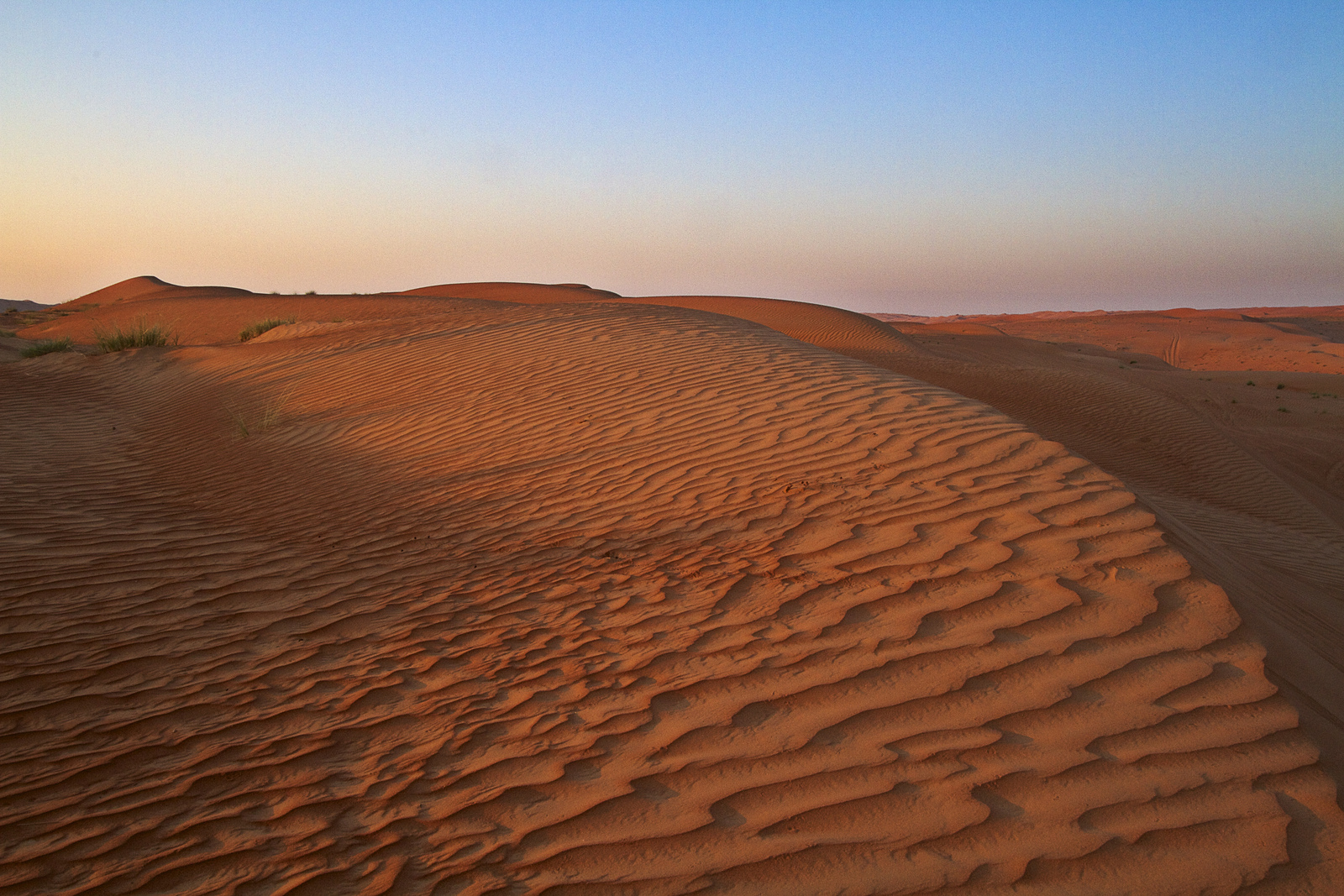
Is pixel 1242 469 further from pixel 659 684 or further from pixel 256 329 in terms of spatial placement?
pixel 256 329

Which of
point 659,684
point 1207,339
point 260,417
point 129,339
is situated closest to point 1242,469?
point 659,684

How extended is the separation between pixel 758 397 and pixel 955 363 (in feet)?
44.9

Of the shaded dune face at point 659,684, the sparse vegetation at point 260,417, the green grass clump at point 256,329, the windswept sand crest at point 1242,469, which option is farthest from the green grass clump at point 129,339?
the windswept sand crest at point 1242,469

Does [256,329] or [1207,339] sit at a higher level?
[1207,339]

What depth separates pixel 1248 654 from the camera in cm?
285

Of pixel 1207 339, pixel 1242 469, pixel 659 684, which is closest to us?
pixel 659 684

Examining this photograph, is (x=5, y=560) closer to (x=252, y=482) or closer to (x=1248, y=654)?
(x=252, y=482)

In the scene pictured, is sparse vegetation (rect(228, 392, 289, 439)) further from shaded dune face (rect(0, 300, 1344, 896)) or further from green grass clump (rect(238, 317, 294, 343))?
green grass clump (rect(238, 317, 294, 343))

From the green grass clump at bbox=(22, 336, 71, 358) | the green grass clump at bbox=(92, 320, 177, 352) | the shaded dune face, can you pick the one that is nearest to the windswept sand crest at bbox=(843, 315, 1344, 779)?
the shaded dune face

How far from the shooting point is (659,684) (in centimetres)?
307

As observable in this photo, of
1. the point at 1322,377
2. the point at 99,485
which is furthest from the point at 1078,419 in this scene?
the point at 1322,377

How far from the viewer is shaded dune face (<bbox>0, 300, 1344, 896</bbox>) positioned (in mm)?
2201

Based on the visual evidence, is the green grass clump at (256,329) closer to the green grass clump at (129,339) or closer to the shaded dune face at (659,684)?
the green grass clump at (129,339)

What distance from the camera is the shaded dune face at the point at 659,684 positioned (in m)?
2.20
